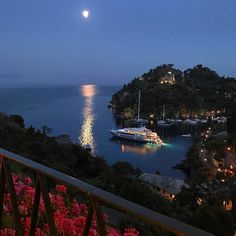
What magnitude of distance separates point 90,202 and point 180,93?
67.1m

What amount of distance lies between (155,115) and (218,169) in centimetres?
3267

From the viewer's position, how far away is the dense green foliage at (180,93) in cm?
6212

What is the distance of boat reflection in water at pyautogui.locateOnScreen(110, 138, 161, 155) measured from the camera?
36.8m

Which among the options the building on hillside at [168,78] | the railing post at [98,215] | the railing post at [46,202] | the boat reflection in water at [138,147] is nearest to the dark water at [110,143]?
the boat reflection in water at [138,147]

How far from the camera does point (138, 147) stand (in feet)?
127

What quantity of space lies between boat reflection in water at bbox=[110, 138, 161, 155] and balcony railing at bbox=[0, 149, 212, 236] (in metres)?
34.6

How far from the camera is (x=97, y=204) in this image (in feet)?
3.60

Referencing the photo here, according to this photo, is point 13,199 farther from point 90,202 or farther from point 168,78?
point 168,78

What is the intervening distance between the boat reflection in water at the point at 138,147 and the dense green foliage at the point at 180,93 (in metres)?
20.3

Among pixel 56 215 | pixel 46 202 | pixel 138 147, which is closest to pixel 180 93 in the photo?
pixel 138 147

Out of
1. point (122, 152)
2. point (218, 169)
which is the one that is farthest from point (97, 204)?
point (122, 152)

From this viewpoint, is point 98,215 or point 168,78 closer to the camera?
point 98,215

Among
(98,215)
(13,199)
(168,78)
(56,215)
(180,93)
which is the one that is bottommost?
(180,93)

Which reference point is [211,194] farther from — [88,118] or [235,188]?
[88,118]
